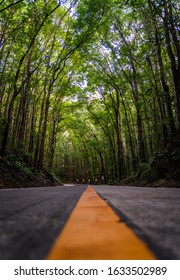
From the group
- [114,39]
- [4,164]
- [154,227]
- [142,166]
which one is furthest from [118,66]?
[154,227]

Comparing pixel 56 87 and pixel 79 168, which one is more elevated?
pixel 56 87

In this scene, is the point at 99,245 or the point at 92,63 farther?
the point at 92,63

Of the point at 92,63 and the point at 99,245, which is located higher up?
the point at 92,63

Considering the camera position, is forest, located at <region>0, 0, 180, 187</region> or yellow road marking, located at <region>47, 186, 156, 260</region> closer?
yellow road marking, located at <region>47, 186, 156, 260</region>

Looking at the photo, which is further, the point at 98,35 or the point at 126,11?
the point at 98,35

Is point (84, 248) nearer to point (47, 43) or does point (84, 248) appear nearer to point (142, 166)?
point (142, 166)

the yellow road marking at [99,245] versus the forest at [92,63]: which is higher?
the forest at [92,63]

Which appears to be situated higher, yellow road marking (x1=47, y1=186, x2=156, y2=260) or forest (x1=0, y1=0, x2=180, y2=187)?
forest (x1=0, y1=0, x2=180, y2=187)

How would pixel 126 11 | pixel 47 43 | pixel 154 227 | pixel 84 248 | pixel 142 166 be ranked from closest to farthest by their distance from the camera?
1. pixel 84 248
2. pixel 154 227
3. pixel 142 166
4. pixel 126 11
5. pixel 47 43

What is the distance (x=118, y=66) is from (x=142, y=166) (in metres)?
10.4

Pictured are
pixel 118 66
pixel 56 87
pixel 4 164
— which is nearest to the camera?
pixel 4 164

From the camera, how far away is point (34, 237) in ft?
2.85

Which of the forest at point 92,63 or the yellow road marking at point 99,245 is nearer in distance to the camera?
the yellow road marking at point 99,245
